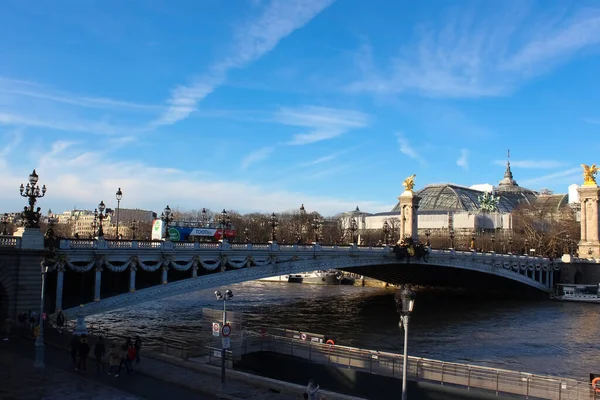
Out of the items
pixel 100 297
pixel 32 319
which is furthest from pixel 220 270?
pixel 32 319

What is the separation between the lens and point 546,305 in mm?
73438

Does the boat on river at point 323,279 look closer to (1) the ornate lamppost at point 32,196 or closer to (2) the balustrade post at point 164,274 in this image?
(2) the balustrade post at point 164,274

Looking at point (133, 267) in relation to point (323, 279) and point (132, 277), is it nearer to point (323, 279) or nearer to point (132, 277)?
point (132, 277)

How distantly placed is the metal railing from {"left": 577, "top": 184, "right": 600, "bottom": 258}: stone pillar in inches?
3321

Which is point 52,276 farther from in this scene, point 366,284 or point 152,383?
point 366,284

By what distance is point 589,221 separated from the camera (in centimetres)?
9806

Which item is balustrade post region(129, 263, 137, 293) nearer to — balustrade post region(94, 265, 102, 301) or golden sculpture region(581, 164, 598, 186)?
balustrade post region(94, 265, 102, 301)

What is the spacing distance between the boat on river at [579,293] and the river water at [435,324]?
4.16 meters

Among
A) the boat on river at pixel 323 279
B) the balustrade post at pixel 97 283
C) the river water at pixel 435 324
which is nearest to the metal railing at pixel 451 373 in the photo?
the river water at pixel 435 324

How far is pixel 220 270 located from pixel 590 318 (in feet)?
133

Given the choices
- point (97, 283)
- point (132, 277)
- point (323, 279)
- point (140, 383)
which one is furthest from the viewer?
point (323, 279)

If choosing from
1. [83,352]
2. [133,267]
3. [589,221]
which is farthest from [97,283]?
[589,221]

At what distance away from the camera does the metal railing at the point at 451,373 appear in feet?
64.8

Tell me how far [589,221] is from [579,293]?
2158 cm
